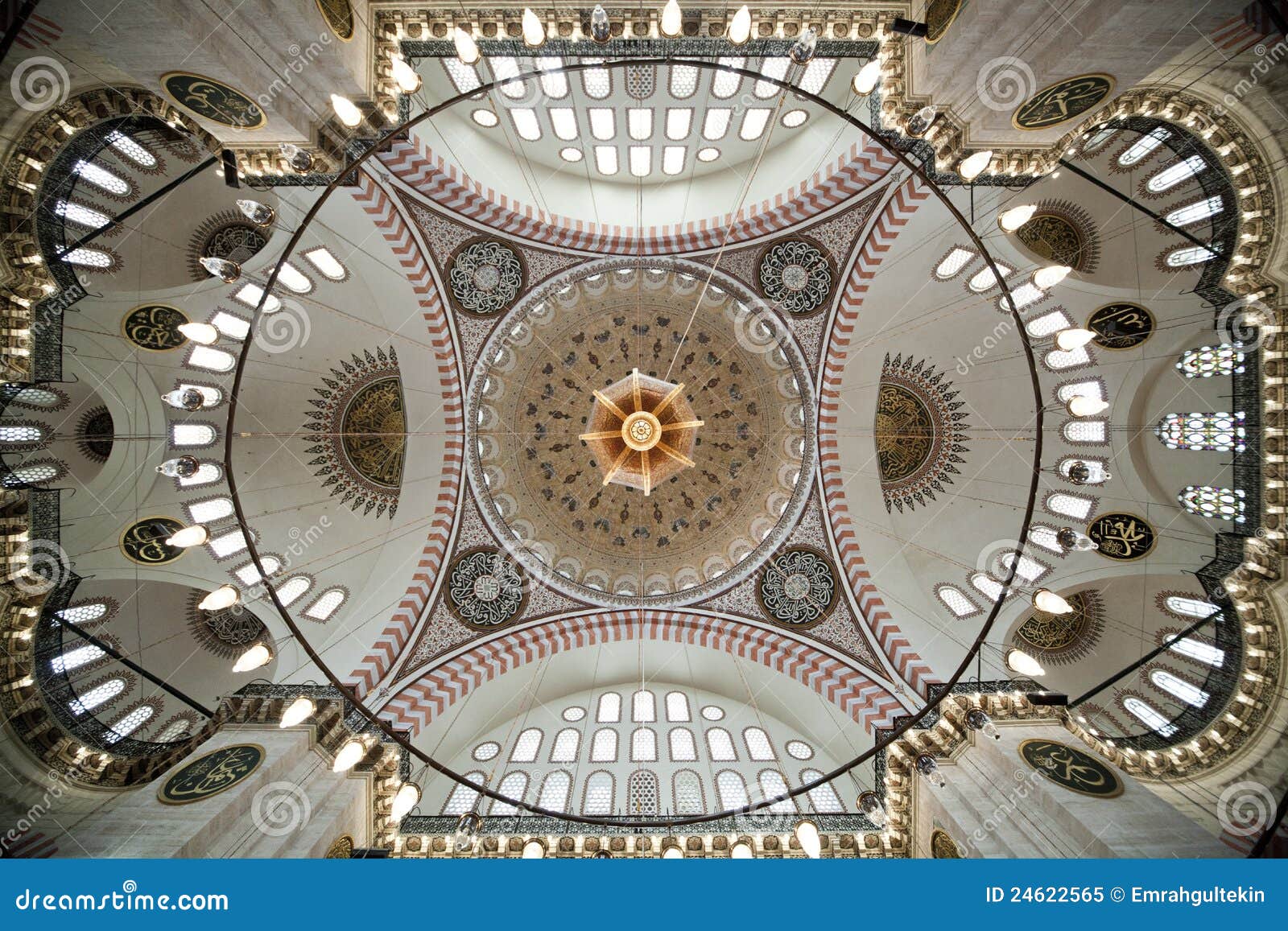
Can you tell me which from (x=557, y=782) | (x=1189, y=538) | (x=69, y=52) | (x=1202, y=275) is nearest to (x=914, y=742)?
Result: (x=1189, y=538)

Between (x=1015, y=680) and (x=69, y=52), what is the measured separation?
14020mm

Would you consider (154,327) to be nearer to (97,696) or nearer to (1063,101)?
(97,696)

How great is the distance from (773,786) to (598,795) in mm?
3415

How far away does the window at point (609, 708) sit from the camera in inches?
496

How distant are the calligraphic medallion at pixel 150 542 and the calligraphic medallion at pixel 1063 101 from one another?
14.1 m

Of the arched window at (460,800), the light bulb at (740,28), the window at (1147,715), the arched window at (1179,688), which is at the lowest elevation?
the arched window at (460,800)

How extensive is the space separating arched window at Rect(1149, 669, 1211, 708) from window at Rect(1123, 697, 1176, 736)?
1.30 ft

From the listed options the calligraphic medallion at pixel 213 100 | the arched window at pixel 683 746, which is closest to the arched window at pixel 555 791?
the arched window at pixel 683 746

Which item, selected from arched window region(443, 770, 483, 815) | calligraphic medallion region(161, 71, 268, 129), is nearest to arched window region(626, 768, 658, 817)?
arched window region(443, 770, 483, 815)

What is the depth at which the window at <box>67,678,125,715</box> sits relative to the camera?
821 cm

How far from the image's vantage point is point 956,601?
1108 centimetres

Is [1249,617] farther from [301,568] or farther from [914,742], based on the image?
[301,568]

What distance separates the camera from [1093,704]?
33.4 ft

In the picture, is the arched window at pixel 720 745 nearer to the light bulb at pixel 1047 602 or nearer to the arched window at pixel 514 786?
the arched window at pixel 514 786
